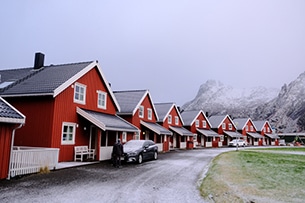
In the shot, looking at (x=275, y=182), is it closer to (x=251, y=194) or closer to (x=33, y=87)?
(x=251, y=194)

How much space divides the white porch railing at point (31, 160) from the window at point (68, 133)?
3479mm

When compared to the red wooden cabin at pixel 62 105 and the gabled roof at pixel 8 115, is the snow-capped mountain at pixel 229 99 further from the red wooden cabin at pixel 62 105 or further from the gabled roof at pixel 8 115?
the gabled roof at pixel 8 115

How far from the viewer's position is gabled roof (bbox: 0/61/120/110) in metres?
17.6

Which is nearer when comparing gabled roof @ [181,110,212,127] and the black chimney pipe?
the black chimney pipe

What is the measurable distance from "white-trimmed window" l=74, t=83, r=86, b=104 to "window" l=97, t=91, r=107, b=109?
87.1 inches

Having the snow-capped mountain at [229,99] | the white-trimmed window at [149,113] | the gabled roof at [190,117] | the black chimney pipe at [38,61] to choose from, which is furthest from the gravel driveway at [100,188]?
the snow-capped mountain at [229,99]

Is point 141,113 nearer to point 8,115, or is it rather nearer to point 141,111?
point 141,111

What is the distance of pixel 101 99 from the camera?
23312mm

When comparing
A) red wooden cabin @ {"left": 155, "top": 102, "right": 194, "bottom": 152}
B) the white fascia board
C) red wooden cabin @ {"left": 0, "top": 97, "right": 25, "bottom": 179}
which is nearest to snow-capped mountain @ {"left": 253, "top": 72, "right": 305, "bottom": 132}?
red wooden cabin @ {"left": 155, "top": 102, "right": 194, "bottom": 152}

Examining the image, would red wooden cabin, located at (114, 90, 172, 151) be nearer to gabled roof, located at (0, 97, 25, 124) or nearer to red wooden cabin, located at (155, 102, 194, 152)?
red wooden cabin, located at (155, 102, 194, 152)

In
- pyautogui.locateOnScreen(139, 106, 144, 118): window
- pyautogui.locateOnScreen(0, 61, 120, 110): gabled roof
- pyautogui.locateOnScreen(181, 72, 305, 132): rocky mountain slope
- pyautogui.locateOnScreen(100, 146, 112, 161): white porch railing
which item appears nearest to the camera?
pyautogui.locateOnScreen(0, 61, 120, 110): gabled roof

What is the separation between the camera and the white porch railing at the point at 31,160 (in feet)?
40.1

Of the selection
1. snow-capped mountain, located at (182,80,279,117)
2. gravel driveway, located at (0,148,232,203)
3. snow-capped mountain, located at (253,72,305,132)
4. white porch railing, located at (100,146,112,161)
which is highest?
snow-capped mountain, located at (182,80,279,117)

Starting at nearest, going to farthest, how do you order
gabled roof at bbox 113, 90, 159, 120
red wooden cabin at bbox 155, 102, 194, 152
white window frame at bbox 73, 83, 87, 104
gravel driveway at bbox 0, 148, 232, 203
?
gravel driveway at bbox 0, 148, 232, 203
white window frame at bbox 73, 83, 87, 104
gabled roof at bbox 113, 90, 159, 120
red wooden cabin at bbox 155, 102, 194, 152
